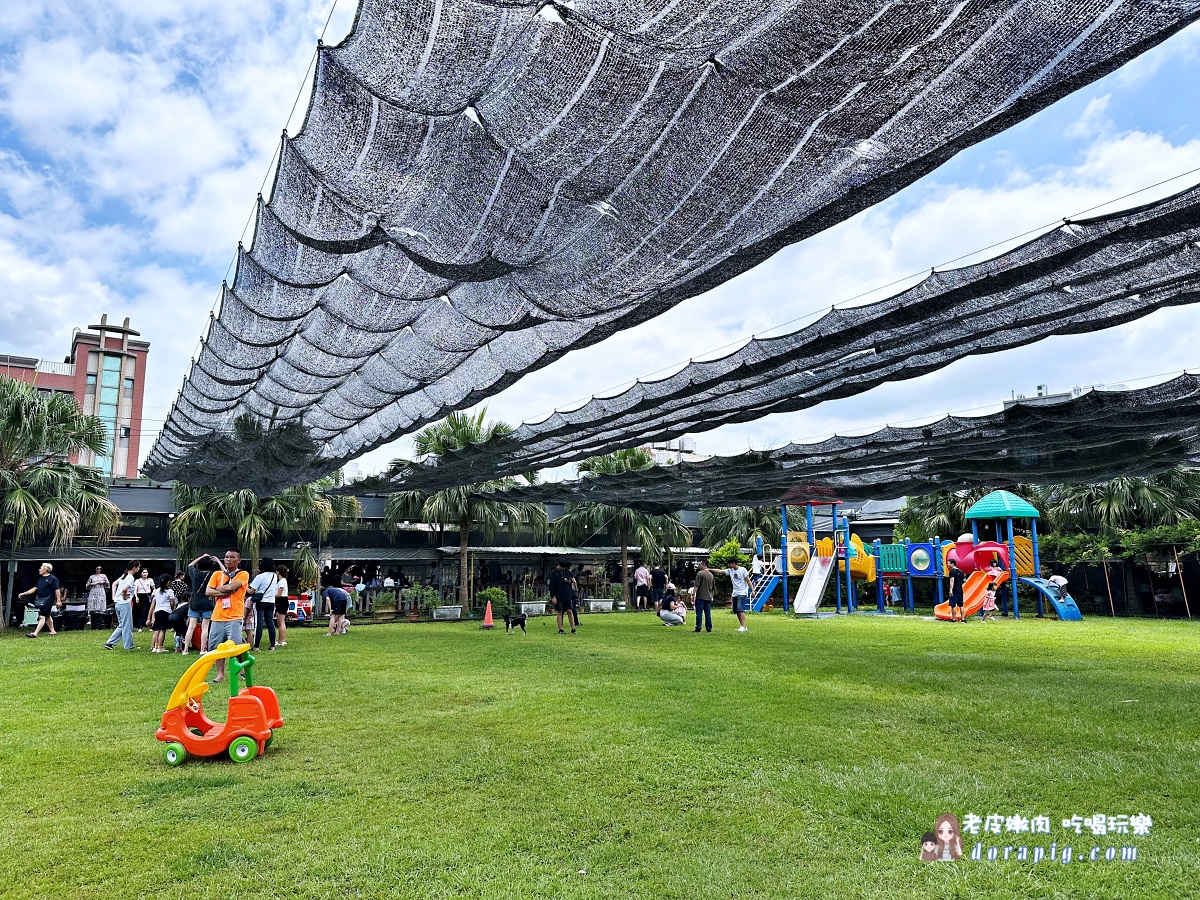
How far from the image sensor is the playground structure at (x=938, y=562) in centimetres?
2105

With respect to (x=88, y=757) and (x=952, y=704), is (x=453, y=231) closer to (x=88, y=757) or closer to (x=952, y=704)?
(x=88, y=757)

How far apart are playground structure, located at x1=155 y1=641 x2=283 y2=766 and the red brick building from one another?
2020 inches

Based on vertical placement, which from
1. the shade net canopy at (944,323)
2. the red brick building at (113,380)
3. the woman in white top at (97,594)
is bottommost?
the woman in white top at (97,594)

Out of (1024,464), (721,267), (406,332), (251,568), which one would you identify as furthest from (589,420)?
(251,568)

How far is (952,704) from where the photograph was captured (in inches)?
286

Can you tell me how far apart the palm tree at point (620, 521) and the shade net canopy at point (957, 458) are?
257 inches

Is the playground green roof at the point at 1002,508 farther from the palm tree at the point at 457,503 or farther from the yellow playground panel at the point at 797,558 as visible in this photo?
the palm tree at the point at 457,503

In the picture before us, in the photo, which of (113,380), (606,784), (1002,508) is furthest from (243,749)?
(113,380)

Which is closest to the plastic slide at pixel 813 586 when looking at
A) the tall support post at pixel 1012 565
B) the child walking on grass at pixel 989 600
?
the child walking on grass at pixel 989 600

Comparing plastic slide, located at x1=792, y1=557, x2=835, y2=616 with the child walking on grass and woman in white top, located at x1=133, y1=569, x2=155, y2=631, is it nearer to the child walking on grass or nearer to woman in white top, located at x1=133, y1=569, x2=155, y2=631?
the child walking on grass

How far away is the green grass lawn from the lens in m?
3.38

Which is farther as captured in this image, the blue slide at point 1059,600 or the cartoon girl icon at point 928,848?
the blue slide at point 1059,600

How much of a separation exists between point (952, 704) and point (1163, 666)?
4.89 meters

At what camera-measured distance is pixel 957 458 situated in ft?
43.6
